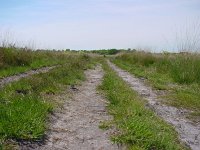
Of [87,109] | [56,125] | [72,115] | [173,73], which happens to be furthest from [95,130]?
[173,73]

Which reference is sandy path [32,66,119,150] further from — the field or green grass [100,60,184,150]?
green grass [100,60,184,150]

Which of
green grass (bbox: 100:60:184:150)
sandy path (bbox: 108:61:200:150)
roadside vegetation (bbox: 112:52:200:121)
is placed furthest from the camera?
roadside vegetation (bbox: 112:52:200:121)

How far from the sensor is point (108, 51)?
87188mm

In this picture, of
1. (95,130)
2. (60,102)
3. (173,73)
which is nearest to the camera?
(95,130)

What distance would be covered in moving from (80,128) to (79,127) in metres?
0.07

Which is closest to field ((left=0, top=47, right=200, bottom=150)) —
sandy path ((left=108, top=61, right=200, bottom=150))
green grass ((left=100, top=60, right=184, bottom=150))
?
green grass ((left=100, top=60, right=184, bottom=150))

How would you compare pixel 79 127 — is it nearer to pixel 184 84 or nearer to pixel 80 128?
pixel 80 128

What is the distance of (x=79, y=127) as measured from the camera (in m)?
6.20

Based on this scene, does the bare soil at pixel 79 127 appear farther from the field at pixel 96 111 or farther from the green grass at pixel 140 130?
the green grass at pixel 140 130

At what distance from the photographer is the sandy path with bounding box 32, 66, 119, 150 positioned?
5238 mm

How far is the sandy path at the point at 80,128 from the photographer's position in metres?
5.24

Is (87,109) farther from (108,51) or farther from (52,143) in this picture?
(108,51)

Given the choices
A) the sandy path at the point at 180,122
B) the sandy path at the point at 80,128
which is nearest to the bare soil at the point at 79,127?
the sandy path at the point at 80,128

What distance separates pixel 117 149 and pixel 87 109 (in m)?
2.67
